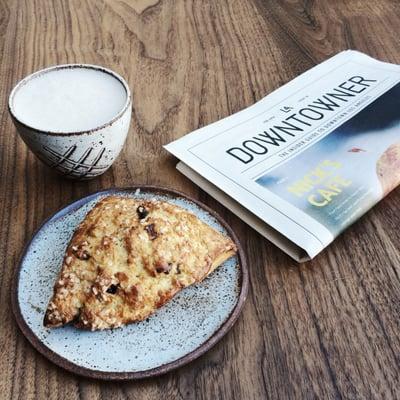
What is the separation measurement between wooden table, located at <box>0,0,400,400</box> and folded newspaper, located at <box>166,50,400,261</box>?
0.03 metres

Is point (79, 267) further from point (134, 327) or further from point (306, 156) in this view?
point (306, 156)

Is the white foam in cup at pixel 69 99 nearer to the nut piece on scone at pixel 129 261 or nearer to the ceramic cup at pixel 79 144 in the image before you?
the ceramic cup at pixel 79 144

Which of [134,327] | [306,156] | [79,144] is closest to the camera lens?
[134,327]

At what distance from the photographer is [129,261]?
20.8 inches

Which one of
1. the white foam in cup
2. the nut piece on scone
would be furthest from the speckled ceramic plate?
the white foam in cup

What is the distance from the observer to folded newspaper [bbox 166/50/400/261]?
2.08 feet

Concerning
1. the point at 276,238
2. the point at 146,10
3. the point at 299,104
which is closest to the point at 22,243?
the point at 276,238

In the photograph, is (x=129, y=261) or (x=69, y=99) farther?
(x=69, y=99)

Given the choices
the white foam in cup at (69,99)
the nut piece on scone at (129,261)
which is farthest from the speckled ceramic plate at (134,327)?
the white foam in cup at (69,99)

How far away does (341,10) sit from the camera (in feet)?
3.60

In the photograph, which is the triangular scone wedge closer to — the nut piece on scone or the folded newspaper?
the nut piece on scone

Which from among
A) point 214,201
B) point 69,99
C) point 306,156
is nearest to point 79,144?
point 69,99

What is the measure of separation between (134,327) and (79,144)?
0.23 m

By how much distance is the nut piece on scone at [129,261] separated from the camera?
505 millimetres
